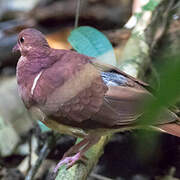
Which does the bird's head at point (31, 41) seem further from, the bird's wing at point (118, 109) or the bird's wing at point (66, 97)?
the bird's wing at point (118, 109)

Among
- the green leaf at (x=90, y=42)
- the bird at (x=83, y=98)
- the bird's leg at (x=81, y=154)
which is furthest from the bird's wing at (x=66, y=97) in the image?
the green leaf at (x=90, y=42)

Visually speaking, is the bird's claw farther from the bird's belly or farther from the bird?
the bird's belly

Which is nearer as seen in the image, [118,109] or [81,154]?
[118,109]

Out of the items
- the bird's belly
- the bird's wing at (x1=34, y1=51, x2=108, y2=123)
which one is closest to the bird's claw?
the bird's belly

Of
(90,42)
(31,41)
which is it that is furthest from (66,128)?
(90,42)

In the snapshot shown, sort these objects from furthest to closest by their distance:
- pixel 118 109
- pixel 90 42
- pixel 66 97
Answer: pixel 90 42 < pixel 118 109 < pixel 66 97

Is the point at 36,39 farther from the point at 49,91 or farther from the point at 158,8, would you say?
the point at 158,8

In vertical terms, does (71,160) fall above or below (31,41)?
below

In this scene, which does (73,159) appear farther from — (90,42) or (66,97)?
(90,42)
